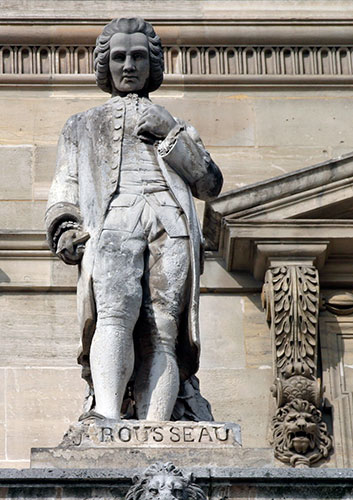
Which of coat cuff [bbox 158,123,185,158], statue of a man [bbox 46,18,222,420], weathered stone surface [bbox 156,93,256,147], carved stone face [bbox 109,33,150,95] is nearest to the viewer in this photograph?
statue of a man [bbox 46,18,222,420]

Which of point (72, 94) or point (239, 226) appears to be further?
point (72, 94)

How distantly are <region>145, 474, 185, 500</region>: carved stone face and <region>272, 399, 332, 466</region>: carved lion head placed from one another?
432 centimetres

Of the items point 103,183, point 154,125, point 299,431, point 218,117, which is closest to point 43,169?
point 218,117

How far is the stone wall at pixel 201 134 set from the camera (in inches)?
667

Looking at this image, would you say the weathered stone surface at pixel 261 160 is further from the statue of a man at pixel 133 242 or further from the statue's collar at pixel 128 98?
the statue of a man at pixel 133 242

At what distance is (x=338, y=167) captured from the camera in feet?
56.9

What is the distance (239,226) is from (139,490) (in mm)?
5286

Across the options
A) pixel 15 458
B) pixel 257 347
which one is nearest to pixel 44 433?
pixel 15 458

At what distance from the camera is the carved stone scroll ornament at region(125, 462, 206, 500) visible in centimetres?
1202

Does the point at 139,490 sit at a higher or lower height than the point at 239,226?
lower

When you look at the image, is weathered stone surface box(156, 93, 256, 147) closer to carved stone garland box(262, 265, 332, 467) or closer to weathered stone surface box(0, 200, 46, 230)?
weathered stone surface box(0, 200, 46, 230)

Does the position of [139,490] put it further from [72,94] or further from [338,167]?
[72,94]

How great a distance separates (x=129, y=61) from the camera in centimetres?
1423

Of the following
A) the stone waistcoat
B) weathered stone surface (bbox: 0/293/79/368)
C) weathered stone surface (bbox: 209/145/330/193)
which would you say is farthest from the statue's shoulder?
weathered stone surface (bbox: 209/145/330/193)
